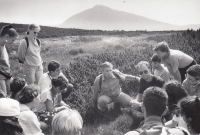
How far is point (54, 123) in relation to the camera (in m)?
2.68

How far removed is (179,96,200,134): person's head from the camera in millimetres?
2311

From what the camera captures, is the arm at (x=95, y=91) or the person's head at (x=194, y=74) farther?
the arm at (x=95, y=91)

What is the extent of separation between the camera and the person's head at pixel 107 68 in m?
5.14

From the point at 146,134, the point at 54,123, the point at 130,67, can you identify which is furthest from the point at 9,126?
the point at 130,67

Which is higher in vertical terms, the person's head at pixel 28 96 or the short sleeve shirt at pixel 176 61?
the short sleeve shirt at pixel 176 61

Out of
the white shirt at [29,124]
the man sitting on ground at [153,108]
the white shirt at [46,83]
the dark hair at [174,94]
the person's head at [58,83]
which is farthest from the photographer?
the white shirt at [46,83]

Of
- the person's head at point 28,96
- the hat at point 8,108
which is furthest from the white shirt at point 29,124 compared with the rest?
the hat at point 8,108

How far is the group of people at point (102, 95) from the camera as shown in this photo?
2373 mm

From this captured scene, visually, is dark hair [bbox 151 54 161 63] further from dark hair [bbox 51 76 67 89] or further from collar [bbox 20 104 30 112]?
collar [bbox 20 104 30 112]

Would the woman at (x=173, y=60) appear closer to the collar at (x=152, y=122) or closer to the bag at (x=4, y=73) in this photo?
the collar at (x=152, y=122)


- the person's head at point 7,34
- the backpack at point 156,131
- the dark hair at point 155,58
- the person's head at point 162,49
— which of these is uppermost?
the person's head at point 7,34

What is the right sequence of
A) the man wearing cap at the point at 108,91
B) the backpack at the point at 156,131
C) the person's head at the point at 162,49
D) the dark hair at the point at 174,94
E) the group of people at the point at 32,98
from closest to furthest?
the backpack at the point at 156,131 < the group of people at the point at 32,98 < the dark hair at the point at 174,94 < the person's head at the point at 162,49 < the man wearing cap at the point at 108,91

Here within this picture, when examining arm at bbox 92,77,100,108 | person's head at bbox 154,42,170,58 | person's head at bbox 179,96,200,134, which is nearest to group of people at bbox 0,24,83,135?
arm at bbox 92,77,100,108

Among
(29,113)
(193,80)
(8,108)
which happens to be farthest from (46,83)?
(193,80)
